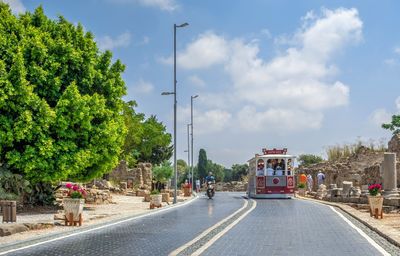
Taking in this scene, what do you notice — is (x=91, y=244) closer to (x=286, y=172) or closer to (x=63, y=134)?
(x=63, y=134)

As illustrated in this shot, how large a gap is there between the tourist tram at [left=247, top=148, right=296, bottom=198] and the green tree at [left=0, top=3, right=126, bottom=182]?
13.5m

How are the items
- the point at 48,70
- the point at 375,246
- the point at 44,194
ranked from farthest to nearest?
the point at 44,194
the point at 48,70
the point at 375,246

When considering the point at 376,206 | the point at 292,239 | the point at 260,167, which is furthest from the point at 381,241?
the point at 260,167

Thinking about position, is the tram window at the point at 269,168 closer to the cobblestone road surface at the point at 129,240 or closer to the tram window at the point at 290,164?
the tram window at the point at 290,164

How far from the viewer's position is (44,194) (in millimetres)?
30109

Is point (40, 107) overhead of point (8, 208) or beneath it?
overhead

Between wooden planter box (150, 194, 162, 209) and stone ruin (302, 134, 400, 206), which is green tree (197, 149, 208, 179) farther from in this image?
wooden planter box (150, 194, 162, 209)

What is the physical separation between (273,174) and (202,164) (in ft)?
258

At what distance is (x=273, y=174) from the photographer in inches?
1635

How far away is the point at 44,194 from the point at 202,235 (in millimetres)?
16656

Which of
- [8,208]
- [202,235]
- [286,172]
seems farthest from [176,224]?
[286,172]

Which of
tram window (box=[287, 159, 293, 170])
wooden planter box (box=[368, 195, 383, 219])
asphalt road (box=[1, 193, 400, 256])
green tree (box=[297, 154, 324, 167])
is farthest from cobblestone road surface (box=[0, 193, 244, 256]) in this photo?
green tree (box=[297, 154, 324, 167])

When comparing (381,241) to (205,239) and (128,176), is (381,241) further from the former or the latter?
(128,176)

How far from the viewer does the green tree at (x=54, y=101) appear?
25.9 m
